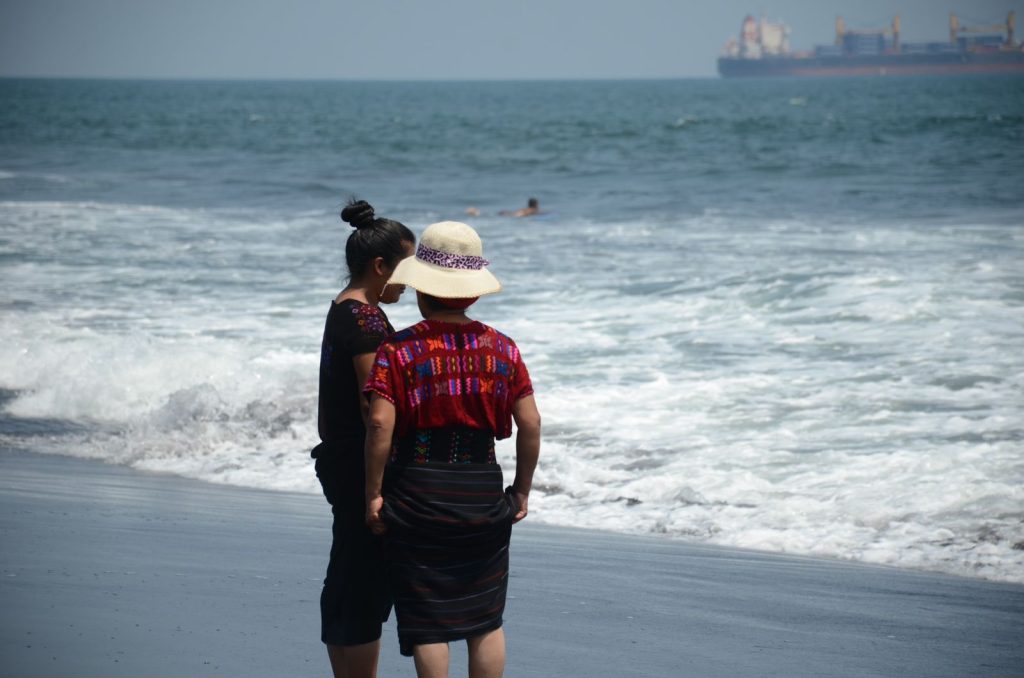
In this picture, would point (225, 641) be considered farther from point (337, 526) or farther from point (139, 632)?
point (337, 526)

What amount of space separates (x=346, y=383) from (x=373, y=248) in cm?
37

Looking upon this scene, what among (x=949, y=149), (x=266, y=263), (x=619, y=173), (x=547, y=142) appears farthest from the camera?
(x=547, y=142)

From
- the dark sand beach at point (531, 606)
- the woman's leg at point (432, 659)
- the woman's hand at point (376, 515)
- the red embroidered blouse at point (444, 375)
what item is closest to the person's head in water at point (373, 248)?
the red embroidered blouse at point (444, 375)

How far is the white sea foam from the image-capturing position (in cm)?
657

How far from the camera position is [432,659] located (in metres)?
3.06

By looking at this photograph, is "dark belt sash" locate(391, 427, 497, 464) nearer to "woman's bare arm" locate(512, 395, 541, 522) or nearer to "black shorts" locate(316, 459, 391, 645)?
"woman's bare arm" locate(512, 395, 541, 522)

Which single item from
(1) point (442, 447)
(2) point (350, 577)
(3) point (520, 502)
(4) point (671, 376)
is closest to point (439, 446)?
(1) point (442, 447)

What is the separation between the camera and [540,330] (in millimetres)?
11742

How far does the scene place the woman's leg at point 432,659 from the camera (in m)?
3.06

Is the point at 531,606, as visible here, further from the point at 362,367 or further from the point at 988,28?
the point at 988,28

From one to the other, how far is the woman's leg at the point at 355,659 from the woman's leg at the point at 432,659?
A: 0.95 ft

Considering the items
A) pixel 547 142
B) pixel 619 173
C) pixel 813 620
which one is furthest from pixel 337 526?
pixel 547 142

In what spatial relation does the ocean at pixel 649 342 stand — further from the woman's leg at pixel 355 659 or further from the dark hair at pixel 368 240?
the dark hair at pixel 368 240

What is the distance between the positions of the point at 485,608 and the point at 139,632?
55.2 inches
